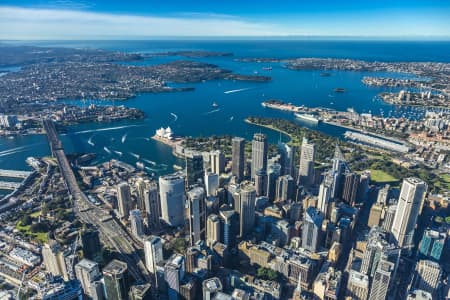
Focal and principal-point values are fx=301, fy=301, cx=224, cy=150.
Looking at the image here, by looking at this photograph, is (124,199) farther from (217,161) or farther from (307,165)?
(307,165)

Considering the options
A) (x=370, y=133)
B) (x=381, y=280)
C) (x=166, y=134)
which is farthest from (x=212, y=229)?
(x=370, y=133)

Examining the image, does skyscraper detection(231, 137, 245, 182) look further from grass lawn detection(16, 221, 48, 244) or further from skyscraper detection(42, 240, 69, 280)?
grass lawn detection(16, 221, 48, 244)

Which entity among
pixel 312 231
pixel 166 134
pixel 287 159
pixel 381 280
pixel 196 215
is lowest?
pixel 312 231

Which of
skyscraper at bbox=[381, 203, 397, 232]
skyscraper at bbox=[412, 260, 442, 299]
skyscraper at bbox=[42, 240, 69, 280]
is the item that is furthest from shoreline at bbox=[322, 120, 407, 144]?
skyscraper at bbox=[42, 240, 69, 280]

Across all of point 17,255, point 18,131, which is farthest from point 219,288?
point 18,131

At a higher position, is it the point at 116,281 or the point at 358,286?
the point at 116,281

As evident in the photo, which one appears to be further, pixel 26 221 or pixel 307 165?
pixel 307 165
